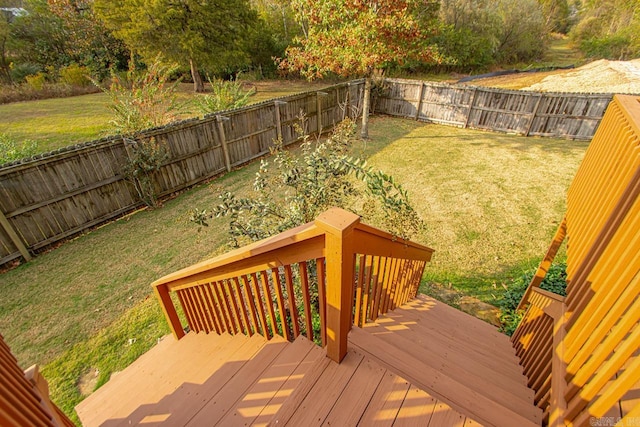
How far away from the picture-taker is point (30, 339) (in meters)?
3.81

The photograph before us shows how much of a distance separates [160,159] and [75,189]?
161cm

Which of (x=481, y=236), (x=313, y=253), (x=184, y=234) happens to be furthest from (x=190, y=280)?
(x=481, y=236)

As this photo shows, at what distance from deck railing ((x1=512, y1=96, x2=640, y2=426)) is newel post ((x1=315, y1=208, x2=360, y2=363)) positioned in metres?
1.10

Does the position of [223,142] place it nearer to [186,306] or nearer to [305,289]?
[186,306]

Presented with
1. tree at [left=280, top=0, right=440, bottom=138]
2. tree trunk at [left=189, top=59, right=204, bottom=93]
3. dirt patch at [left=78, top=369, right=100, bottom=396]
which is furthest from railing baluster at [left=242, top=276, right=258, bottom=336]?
tree trunk at [left=189, top=59, right=204, bottom=93]

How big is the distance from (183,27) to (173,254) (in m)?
16.2

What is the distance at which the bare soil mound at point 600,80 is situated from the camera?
12.6 meters

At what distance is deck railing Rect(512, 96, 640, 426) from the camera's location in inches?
46.2

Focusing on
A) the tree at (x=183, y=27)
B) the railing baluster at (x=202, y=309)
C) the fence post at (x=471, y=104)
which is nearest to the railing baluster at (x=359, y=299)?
the railing baluster at (x=202, y=309)

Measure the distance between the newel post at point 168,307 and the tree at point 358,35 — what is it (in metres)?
7.63

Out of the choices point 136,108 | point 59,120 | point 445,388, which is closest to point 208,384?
point 445,388

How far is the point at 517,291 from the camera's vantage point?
4.21m

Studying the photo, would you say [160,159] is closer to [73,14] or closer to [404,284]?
[404,284]

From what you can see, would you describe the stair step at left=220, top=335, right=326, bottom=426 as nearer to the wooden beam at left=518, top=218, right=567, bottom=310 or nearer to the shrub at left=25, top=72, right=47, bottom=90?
the wooden beam at left=518, top=218, right=567, bottom=310
